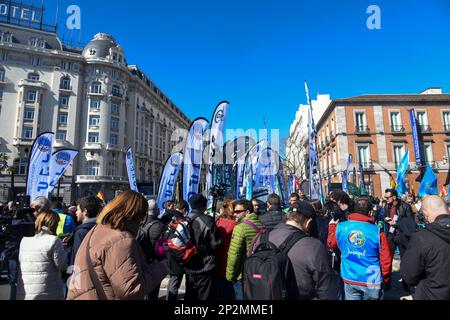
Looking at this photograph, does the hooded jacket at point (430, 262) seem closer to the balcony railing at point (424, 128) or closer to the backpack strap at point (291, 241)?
the backpack strap at point (291, 241)

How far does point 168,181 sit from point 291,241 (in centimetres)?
851

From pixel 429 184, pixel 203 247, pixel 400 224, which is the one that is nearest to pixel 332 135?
pixel 429 184

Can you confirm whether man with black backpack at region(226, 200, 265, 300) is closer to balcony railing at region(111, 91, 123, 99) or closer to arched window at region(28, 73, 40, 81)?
balcony railing at region(111, 91, 123, 99)

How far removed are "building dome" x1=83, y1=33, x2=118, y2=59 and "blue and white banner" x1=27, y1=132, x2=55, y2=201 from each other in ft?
137

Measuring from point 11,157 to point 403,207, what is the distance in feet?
162

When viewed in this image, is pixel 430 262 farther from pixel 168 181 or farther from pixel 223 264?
pixel 168 181

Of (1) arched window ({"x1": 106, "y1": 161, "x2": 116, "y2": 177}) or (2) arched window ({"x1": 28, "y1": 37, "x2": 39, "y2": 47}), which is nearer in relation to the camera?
(2) arched window ({"x1": 28, "y1": 37, "x2": 39, "y2": 47})

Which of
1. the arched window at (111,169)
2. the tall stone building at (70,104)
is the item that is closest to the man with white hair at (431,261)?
the tall stone building at (70,104)

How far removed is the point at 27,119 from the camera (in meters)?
41.7

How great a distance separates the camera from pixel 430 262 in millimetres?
2561

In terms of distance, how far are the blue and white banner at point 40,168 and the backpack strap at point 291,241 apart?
33.2 ft

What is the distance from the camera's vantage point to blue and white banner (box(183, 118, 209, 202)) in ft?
29.3

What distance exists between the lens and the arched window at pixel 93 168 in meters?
43.1

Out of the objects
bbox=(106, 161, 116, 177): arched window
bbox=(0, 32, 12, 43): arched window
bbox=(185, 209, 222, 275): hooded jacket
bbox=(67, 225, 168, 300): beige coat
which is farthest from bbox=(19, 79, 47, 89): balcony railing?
bbox=(67, 225, 168, 300): beige coat
